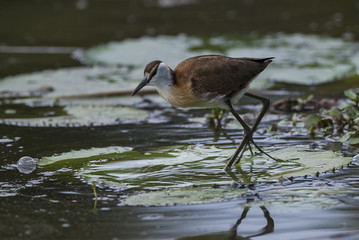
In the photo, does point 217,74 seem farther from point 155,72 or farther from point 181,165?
point 181,165

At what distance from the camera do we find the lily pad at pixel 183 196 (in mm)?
4117

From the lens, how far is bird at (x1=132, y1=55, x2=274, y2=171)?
16.6ft

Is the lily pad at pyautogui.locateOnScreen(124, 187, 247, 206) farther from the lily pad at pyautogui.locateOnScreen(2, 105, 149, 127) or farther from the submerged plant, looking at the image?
the lily pad at pyautogui.locateOnScreen(2, 105, 149, 127)

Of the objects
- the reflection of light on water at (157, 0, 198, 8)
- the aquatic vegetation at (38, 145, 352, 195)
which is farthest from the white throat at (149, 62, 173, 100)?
the reflection of light on water at (157, 0, 198, 8)

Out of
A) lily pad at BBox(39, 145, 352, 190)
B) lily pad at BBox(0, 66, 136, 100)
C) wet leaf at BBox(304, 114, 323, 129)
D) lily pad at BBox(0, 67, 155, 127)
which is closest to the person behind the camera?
lily pad at BBox(39, 145, 352, 190)

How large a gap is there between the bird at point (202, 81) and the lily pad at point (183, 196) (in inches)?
29.2

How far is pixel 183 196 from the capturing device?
4207 millimetres

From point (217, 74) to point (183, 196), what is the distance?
Result: 4.27ft

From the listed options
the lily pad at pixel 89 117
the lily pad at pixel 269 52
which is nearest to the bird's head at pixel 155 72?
the lily pad at pixel 89 117

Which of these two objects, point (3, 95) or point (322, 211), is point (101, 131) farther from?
point (322, 211)

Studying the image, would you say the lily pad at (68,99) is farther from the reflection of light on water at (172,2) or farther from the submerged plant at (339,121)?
the reflection of light on water at (172,2)

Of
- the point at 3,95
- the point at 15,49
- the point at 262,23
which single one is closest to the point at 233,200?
the point at 3,95

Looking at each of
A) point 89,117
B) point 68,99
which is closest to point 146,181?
point 89,117

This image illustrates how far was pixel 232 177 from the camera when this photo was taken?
471 centimetres
